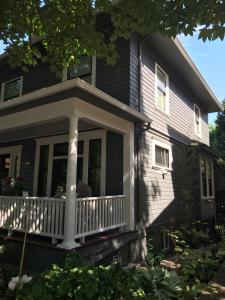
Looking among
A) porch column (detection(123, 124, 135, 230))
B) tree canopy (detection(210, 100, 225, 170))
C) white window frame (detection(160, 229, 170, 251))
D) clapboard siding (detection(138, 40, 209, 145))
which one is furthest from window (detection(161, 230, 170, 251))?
tree canopy (detection(210, 100, 225, 170))

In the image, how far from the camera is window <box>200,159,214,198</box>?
1235 cm

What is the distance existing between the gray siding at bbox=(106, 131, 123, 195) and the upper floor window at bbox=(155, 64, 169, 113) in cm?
250

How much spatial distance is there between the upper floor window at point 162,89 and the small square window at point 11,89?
5097 mm

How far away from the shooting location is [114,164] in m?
8.02

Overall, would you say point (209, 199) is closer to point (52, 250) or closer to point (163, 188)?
point (163, 188)

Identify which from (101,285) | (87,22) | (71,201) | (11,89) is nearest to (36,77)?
(11,89)

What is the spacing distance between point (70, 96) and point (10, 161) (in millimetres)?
6427

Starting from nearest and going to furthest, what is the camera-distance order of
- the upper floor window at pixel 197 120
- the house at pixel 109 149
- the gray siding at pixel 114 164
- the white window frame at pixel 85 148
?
the house at pixel 109 149
the gray siding at pixel 114 164
the white window frame at pixel 85 148
the upper floor window at pixel 197 120

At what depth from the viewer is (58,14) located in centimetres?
521

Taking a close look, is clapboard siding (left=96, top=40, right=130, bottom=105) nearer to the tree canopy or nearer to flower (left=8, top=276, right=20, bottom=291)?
flower (left=8, top=276, right=20, bottom=291)

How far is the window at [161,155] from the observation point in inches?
361

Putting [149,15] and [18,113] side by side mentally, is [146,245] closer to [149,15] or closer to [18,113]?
[18,113]

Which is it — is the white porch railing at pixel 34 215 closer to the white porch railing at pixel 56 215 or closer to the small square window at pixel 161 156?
the white porch railing at pixel 56 215

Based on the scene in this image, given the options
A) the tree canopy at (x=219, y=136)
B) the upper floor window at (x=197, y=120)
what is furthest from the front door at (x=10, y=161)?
the tree canopy at (x=219, y=136)
